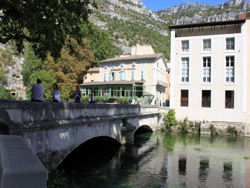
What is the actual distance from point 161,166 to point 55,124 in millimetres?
7279

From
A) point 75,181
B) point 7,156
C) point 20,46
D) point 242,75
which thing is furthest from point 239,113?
point 7,156

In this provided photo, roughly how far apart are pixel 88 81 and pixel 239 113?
28.0 meters

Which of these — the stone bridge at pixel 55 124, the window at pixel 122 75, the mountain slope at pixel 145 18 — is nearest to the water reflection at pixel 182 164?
the stone bridge at pixel 55 124

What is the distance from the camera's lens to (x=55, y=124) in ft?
26.3

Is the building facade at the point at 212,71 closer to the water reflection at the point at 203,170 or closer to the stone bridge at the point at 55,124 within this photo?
the water reflection at the point at 203,170

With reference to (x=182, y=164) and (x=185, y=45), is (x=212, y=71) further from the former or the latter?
(x=182, y=164)

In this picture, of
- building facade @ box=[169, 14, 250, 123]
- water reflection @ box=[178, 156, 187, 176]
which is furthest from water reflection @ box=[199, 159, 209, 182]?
building facade @ box=[169, 14, 250, 123]

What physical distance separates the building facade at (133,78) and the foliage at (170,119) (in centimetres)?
773

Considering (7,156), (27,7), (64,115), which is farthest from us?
(64,115)

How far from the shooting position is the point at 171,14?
14938 centimetres

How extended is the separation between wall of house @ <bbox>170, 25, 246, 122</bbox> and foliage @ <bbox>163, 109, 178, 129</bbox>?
0.92 metres

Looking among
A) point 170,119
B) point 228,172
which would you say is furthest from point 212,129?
point 228,172

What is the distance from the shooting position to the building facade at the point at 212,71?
2450cm

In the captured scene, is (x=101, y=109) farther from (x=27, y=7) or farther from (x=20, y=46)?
(x=27, y=7)
